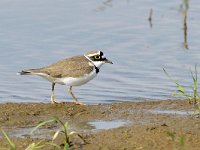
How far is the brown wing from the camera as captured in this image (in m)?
11.2

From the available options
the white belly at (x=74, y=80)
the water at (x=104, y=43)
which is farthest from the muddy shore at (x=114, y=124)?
the water at (x=104, y=43)

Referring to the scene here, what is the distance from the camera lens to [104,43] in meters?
15.5

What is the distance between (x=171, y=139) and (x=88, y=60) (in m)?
3.70

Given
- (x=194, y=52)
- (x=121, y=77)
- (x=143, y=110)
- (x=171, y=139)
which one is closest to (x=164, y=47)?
(x=194, y=52)

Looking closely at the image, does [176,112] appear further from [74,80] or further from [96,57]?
[96,57]

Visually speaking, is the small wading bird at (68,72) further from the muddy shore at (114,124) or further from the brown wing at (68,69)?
the muddy shore at (114,124)

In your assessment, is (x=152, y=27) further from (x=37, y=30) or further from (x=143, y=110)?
(x=143, y=110)

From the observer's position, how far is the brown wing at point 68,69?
36.8 feet

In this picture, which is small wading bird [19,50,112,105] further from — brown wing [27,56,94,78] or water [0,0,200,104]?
water [0,0,200,104]

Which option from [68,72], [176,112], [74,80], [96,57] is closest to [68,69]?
[68,72]

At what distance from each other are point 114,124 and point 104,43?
6051mm

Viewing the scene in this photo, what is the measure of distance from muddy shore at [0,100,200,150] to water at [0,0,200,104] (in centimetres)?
140

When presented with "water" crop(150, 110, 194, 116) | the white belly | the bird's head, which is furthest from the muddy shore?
the bird's head

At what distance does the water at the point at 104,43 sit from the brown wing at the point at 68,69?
81cm
